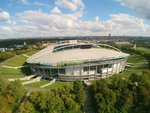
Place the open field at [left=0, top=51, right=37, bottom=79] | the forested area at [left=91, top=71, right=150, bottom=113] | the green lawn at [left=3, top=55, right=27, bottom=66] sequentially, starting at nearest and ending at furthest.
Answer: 1. the forested area at [left=91, top=71, right=150, bottom=113]
2. the open field at [left=0, top=51, right=37, bottom=79]
3. the green lawn at [left=3, top=55, right=27, bottom=66]

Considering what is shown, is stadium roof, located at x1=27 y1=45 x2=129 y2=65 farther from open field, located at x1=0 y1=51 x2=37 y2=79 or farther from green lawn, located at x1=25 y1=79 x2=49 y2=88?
open field, located at x1=0 y1=51 x2=37 y2=79

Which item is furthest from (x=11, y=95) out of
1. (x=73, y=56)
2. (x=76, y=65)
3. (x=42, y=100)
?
(x=73, y=56)

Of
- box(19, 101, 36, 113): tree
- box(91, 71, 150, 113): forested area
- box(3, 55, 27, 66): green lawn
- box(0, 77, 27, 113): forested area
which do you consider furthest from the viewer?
box(3, 55, 27, 66): green lawn

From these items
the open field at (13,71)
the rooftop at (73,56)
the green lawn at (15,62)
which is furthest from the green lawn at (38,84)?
the green lawn at (15,62)

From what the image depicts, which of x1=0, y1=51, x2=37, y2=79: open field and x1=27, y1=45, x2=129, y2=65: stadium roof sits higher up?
x1=27, y1=45, x2=129, y2=65: stadium roof

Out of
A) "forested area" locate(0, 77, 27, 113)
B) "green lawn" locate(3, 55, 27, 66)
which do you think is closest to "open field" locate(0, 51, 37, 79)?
"green lawn" locate(3, 55, 27, 66)

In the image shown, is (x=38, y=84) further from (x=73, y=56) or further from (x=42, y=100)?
(x=42, y=100)
